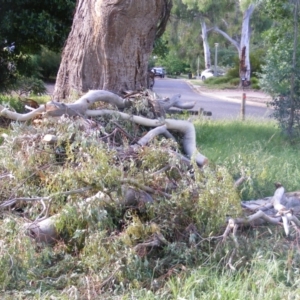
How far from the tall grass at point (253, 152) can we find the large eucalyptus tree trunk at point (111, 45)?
1.78 metres

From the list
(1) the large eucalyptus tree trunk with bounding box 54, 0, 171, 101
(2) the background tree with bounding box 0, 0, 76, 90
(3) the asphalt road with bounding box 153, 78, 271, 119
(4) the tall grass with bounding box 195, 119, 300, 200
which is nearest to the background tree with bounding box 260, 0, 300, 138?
(4) the tall grass with bounding box 195, 119, 300, 200

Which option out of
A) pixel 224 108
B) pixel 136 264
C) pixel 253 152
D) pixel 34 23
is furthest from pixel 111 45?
pixel 224 108

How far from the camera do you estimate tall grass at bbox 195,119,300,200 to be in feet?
23.9

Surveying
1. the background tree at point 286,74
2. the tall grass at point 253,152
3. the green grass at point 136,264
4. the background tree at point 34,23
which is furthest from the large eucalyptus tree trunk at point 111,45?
the background tree at point 34,23

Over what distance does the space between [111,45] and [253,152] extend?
2534mm

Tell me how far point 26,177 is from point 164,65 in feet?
279

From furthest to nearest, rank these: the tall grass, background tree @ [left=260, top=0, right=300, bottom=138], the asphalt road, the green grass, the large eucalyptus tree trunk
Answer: the asphalt road → background tree @ [left=260, top=0, right=300, bottom=138] → the large eucalyptus tree trunk → the tall grass → the green grass

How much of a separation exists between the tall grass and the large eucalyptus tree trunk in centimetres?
178

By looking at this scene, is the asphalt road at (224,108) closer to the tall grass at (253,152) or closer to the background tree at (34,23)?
the tall grass at (253,152)

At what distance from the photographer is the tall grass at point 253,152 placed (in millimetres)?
7277

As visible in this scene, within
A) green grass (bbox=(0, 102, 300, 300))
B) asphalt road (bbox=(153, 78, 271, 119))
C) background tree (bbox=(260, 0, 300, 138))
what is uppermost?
background tree (bbox=(260, 0, 300, 138))

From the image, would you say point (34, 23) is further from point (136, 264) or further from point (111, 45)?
point (136, 264)

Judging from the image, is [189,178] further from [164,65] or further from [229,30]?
[164,65]

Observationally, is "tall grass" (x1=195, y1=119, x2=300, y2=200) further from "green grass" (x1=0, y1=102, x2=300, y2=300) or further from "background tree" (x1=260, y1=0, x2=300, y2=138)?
"green grass" (x1=0, y1=102, x2=300, y2=300)
